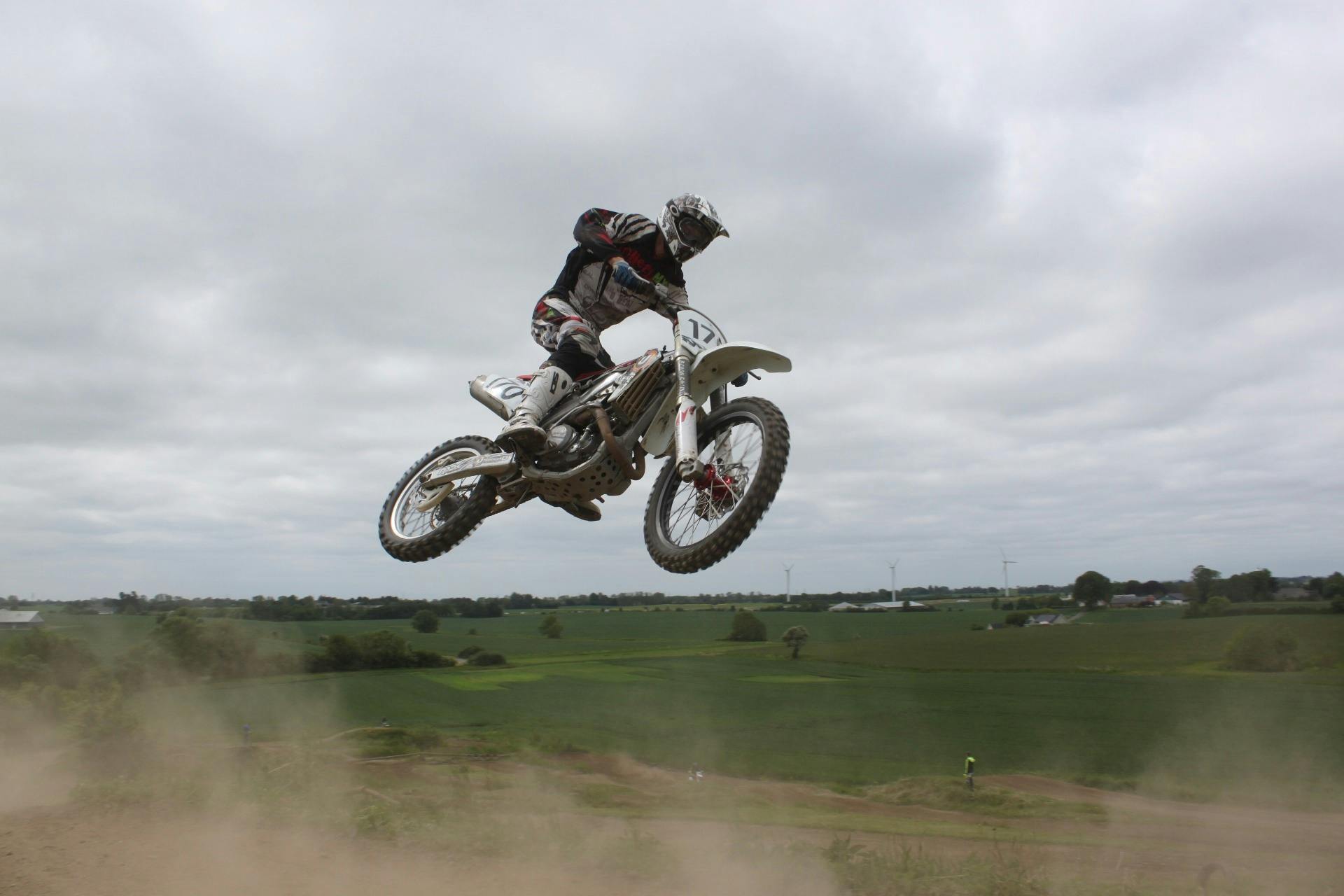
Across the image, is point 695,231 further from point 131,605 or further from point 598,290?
point 131,605

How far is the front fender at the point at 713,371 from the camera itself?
7859 millimetres

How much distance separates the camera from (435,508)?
10.0 m

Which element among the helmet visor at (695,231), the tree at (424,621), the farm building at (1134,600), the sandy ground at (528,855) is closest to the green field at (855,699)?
the tree at (424,621)

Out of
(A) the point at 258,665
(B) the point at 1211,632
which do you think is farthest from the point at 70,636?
(B) the point at 1211,632

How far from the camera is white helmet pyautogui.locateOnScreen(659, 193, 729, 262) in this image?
762cm

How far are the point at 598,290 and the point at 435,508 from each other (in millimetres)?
3291

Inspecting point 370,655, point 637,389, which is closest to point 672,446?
point 637,389

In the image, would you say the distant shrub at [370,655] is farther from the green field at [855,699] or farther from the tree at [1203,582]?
the tree at [1203,582]

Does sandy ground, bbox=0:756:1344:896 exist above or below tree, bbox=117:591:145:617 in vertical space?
below

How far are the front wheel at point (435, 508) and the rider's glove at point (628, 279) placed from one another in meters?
2.54

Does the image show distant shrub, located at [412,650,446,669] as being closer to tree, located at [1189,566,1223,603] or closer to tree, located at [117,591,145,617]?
tree, located at [117,591,145,617]

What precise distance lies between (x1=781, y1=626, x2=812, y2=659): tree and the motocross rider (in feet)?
294

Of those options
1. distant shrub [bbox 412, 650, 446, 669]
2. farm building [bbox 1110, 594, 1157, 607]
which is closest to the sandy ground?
distant shrub [bbox 412, 650, 446, 669]

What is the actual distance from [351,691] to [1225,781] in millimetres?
59117
